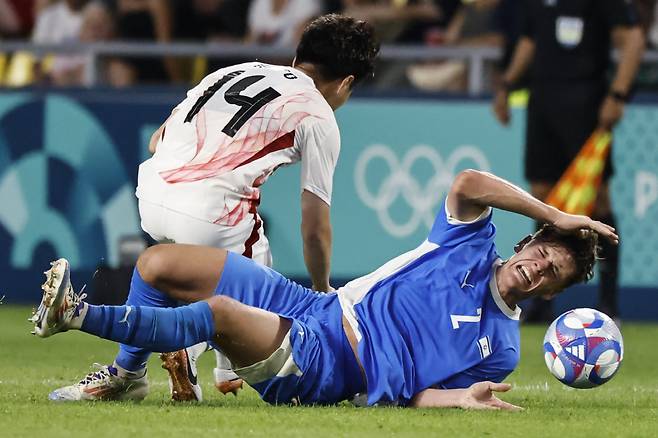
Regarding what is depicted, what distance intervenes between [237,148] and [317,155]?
0.37 metres

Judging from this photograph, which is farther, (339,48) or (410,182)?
(410,182)

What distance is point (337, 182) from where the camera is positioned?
12.4 meters

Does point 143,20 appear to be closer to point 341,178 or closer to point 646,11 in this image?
point 341,178

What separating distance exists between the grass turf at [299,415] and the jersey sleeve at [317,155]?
39.0 inches

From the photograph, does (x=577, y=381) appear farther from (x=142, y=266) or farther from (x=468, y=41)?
(x=468, y=41)

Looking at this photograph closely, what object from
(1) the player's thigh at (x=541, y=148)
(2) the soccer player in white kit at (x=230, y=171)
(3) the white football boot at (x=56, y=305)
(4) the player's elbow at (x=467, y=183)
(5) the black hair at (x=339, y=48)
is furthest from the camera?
(1) the player's thigh at (x=541, y=148)

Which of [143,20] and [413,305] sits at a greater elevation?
[143,20]

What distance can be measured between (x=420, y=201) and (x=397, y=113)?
734 millimetres

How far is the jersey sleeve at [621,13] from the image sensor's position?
11.4 m

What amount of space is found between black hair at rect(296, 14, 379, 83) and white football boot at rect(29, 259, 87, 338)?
2081 millimetres

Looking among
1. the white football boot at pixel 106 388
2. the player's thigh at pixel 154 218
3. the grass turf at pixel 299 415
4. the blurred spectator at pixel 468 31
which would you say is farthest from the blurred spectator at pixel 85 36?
the white football boot at pixel 106 388

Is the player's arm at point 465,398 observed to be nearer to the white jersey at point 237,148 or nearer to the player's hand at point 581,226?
the player's hand at point 581,226

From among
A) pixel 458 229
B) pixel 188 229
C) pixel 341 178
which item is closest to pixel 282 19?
pixel 341 178

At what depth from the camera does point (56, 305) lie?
570cm
